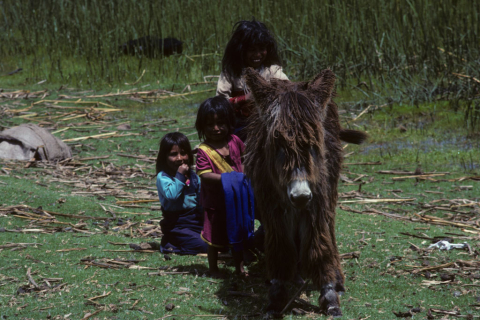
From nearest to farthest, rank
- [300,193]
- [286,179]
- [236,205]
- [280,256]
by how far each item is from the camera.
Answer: [300,193] → [286,179] → [280,256] → [236,205]

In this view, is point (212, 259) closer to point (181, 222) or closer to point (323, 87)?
point (181, 222)

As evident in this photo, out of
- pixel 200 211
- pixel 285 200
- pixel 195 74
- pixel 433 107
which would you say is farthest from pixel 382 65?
pixel 285 200

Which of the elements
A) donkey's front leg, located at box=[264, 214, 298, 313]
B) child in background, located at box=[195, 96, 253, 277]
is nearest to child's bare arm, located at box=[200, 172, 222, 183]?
child in background, located at box=[195, 96, 253, 277]

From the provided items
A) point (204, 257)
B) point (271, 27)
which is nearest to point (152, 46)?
point (271, 27)

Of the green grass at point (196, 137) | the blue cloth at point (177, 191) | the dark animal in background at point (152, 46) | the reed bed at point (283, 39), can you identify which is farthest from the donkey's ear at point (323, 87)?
the dark animal in background at point (152, 46)

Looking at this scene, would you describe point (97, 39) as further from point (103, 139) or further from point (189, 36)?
point (103, 139)

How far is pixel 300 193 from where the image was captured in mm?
3393

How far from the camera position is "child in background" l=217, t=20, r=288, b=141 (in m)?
4.94

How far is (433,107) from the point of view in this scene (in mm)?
10094

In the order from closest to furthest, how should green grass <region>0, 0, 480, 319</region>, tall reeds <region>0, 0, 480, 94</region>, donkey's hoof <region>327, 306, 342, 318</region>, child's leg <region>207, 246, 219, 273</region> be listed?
donkey's hoof <region>327, 306, 342, 318</region> → green grass <region>0, 0, 480, 319</region> → child's leg <region>207, 246, 219, 273</region> → tall reeds <region>0, 0, 480, 94</region>

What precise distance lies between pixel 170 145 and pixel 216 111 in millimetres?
729

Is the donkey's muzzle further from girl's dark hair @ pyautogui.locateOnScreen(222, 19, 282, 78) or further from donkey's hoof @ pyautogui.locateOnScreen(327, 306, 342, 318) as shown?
girl's dark hair @ pyautogui.locateOnScreen(222, 19, 282, 78)

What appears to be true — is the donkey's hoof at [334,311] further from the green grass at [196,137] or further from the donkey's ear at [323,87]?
the donkey's ear at [323,87]

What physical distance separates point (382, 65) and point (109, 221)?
6.92 metres
